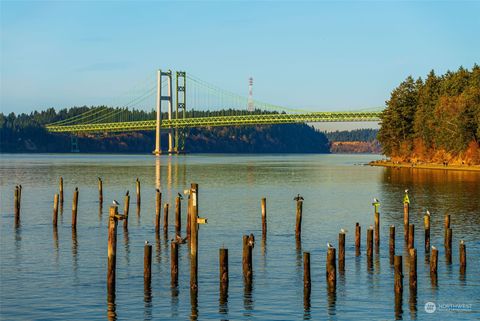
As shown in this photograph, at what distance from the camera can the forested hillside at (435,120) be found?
A: 93.1m

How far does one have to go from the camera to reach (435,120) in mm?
100188

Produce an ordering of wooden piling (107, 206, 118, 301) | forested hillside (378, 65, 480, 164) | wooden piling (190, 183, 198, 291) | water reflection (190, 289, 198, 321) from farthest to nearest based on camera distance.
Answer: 1. forested hillside (378, 65, 480, 164)
2. wooden piling (190, 183, 198, 291)
3. wooden piling (107, 206, 118, 301)
4. water reflection (190, 289, 198, 321)

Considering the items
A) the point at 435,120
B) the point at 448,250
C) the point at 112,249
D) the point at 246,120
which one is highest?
the point at 246,120

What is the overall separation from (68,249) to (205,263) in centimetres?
634

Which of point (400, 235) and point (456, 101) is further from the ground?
point (456, 101)

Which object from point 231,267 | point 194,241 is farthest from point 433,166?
point 194,241

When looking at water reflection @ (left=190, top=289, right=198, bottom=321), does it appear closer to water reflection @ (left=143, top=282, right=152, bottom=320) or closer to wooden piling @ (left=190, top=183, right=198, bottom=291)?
wooden piling @ (left=190, top=183, right=198, bottom=291)

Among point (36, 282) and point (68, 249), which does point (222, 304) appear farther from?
point (68, 249)

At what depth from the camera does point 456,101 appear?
3760 inches

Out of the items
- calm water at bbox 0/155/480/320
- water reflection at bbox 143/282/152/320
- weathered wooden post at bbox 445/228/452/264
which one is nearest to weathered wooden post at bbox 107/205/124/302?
calm water at bbox 0/155/480/320

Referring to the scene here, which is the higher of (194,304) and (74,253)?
(74,253)

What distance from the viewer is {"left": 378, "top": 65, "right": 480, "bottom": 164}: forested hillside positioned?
93.1 meters

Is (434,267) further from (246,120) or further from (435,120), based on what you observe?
(246,120)

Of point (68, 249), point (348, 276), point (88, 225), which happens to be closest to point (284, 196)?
point (88, 225)
